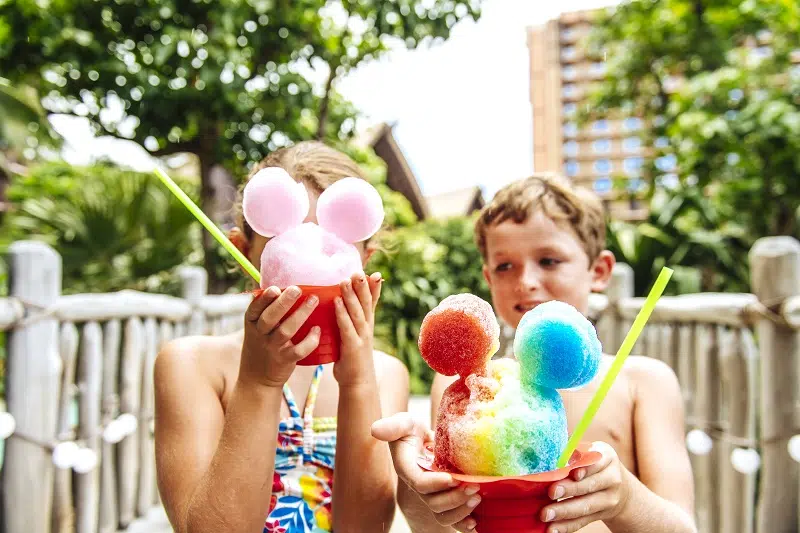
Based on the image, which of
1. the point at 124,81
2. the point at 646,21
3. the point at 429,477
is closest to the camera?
the point at 429,477

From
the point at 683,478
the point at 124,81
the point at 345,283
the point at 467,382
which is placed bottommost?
the point at 683,478

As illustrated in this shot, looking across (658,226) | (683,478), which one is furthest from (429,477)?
(658,226)

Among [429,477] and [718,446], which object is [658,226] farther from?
[429,477]

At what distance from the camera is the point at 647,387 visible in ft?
5.22

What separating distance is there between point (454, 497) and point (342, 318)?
0.39 metres

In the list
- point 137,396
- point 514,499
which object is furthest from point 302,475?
point 137,396

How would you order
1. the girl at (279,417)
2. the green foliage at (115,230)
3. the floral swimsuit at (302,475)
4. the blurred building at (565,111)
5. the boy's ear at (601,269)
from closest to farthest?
the girl at (279,417) → the floral swimsuit at (302,475) → the boy's ear at (601,269) → the green foliage at (115,230) → the blurred building at (565,111)

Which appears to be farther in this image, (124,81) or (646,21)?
(646,21)

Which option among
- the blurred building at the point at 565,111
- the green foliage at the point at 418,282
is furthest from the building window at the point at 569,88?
the green foliage at the point at 418,282

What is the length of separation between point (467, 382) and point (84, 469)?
9.76 ft

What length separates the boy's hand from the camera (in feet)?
2.79

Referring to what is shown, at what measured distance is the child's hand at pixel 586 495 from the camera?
0.85 m

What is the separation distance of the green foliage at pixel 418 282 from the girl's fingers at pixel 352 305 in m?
7.04

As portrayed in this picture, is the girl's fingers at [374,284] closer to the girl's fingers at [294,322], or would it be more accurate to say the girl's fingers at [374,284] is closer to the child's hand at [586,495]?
the girl's fingers at [294,322]
